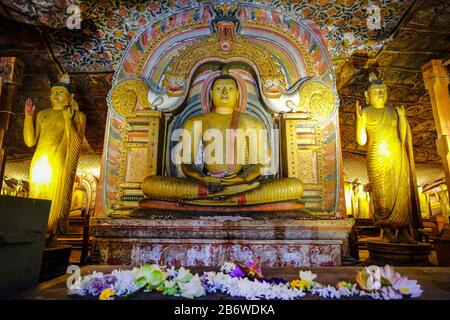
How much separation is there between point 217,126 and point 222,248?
85.3 inches

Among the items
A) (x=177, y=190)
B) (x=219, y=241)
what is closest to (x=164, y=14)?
(x=177, y=190)

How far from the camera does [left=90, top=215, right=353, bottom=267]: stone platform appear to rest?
3.18m

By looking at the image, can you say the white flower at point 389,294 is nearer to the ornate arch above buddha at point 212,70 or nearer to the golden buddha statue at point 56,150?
the ornate arch above buddha at point 212,70

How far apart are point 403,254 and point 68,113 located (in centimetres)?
485

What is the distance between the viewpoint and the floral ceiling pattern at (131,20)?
14.3ft

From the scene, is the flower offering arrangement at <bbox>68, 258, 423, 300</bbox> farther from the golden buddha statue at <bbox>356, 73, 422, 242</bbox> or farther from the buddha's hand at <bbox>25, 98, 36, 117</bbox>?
the buddha's hand at <bbox>25, 98, 36, 117</bbox>

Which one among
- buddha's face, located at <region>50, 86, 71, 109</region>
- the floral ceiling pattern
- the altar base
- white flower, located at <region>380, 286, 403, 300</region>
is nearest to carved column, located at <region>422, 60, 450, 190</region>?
the floral ceiling pattern

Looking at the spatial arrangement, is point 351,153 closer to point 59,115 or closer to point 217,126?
point 217,126

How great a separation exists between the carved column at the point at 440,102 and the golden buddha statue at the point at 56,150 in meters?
5.52

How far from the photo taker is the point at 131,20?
4730mm

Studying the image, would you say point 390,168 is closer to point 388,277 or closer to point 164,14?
point 388,277

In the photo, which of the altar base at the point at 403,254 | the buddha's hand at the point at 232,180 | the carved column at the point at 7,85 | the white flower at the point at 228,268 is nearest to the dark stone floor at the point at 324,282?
the white flower at the point at 228,268

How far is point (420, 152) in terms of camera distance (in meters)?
9.70

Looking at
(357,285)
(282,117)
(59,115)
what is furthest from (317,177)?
(59,115)
